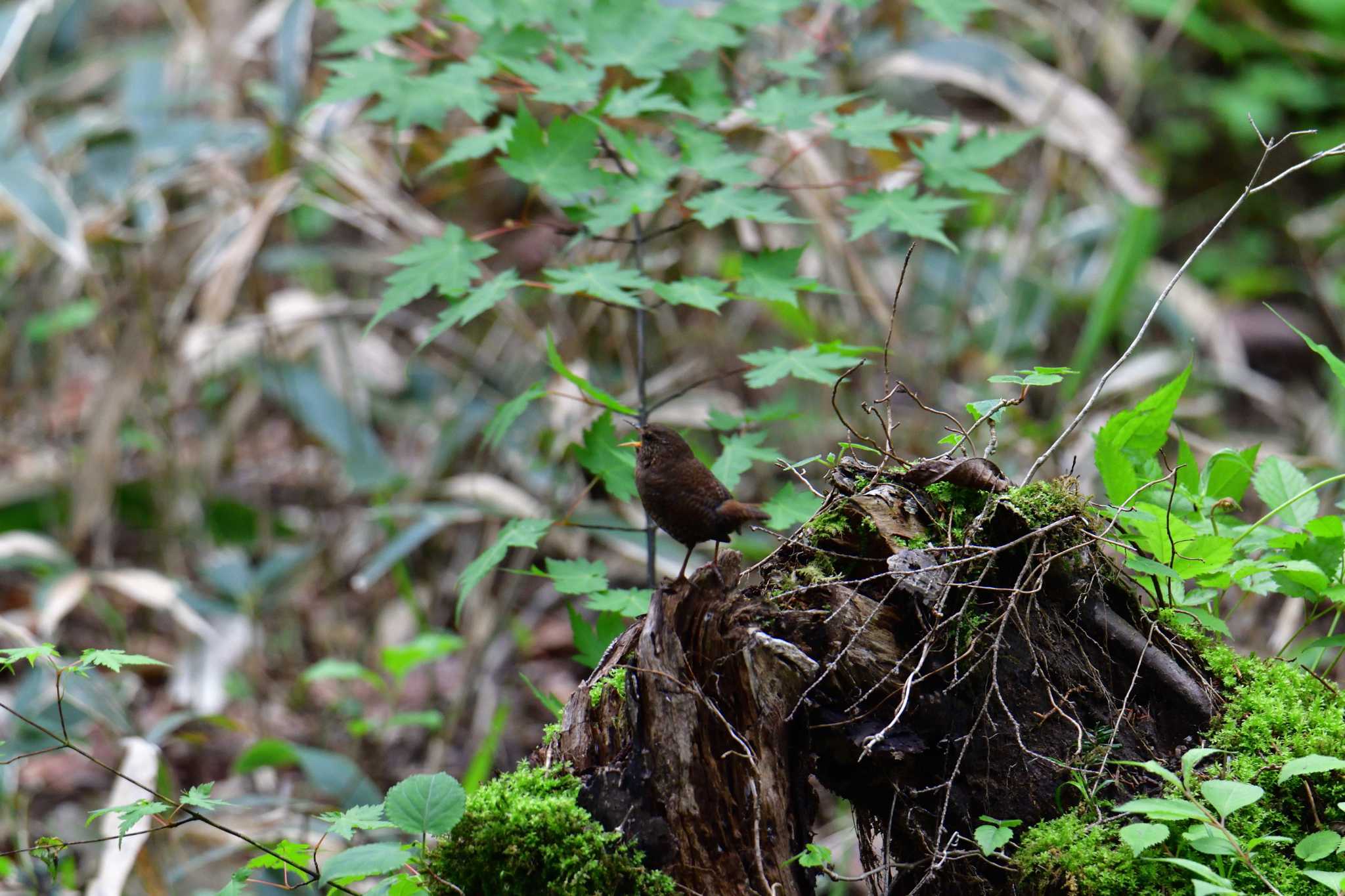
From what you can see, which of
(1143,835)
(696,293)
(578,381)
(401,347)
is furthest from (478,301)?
(401,347)

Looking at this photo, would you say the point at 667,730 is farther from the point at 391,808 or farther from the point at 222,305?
the point at 222,305

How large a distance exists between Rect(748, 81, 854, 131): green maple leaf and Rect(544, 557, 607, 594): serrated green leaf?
943 mm

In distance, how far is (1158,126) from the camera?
22.2ft

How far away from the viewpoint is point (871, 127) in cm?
215

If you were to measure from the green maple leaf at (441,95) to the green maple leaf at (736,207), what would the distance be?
18.0 inches

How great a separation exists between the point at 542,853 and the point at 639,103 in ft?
4.41

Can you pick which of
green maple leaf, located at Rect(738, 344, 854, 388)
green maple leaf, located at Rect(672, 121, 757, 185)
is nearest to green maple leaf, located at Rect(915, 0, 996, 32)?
green maple leaf, located at Rect(672, 121, 757, 185)

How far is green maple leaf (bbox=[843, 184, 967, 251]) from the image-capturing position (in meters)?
2.05

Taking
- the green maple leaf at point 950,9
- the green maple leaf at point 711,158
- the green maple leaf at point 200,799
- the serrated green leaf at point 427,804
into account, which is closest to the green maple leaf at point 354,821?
the serrated green leaf at point 427,804

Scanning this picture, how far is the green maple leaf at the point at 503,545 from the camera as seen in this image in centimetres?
180

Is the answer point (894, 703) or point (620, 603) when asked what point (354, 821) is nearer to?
point (620, 603)

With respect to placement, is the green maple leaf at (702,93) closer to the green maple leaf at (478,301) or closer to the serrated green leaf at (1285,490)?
the green maple leaf at (478,301)

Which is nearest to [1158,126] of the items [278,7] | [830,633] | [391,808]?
[278,7]

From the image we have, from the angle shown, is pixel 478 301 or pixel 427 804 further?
pixel 478 301
